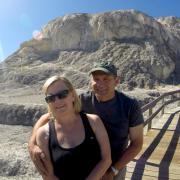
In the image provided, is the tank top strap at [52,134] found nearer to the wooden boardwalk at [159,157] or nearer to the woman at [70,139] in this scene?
the woman at [70,139]

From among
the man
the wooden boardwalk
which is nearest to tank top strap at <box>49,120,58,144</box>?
the man

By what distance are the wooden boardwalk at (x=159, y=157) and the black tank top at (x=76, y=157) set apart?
8.28 ft

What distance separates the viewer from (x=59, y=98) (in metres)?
2.83

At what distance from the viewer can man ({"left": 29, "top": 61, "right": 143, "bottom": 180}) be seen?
3225 mm

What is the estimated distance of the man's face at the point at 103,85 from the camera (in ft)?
10.8

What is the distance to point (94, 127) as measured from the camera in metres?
2.77

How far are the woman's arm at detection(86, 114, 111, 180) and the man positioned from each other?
0.36 meters

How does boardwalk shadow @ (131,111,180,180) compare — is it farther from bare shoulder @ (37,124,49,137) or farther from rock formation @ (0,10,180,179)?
rock formation @ (0,10,180,179)

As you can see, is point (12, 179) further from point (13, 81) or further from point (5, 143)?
point (13, 81)

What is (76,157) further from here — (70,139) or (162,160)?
(162,160)

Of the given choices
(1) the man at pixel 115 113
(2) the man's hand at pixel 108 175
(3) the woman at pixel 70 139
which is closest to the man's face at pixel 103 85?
(1) the man at pixel 115 113

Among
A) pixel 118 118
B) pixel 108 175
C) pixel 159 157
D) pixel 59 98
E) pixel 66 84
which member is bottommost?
pixel 159 157

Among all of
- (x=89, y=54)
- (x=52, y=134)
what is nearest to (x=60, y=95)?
(x=52, y=134)

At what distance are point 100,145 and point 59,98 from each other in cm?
49
